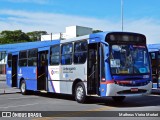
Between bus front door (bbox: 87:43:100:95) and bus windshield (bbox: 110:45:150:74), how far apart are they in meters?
0.79

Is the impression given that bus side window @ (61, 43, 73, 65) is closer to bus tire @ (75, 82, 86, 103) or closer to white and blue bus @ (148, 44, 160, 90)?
bus tire @ (75, 82, 86, 103)

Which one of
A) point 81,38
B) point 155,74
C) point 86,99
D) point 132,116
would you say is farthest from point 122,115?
point 155,74

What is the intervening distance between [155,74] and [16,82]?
29.0 ft

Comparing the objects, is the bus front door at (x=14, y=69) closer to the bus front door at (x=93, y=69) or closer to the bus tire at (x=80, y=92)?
the bus tire at (x=80, y=92)

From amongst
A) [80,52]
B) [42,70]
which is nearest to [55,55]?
[42,70]

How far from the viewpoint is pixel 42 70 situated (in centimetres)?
2066

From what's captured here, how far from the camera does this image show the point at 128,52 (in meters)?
15.0

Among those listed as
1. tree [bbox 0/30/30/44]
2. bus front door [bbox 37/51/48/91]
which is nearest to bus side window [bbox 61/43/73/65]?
bus front door [bbox 37/51/48/91]

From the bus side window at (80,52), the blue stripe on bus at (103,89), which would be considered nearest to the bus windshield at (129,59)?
the blue stripe on bus at (103,89)

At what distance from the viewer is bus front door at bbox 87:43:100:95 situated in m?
15.3

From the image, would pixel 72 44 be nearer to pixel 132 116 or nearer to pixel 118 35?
pixel 118 35

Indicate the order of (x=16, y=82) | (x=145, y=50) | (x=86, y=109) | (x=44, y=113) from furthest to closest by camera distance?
(x=16, y=82) → (x=145, y=50) → (x=86, y=109) → (x=44, y=113)

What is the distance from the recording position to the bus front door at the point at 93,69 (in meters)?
15.3

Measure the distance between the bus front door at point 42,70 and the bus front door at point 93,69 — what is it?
15.5 ft
